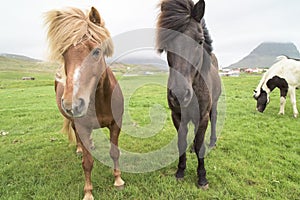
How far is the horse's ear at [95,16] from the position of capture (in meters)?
2.36

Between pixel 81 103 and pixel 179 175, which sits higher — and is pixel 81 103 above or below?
above

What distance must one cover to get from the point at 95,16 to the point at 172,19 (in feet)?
3.02

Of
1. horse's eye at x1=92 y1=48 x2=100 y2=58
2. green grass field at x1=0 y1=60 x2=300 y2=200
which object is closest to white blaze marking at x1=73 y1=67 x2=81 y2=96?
horse's eye at x1=92 y1=48 x2=100 y2=58

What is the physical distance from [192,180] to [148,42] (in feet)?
7.57

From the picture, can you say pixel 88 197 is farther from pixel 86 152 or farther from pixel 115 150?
pixel 115 150

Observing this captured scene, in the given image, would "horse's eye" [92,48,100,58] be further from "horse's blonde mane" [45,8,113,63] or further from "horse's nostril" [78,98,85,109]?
"horse's nostril" [78,98,85,109]

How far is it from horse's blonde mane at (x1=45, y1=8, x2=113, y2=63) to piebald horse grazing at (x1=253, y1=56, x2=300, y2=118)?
7482mm

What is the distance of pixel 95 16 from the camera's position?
2395 millimetres

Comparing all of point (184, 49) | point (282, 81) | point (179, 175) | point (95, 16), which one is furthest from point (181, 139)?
point (282, 81)

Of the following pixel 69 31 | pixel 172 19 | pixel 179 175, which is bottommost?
pixel 179 175

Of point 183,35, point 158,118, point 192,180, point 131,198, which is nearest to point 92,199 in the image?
point 131,198

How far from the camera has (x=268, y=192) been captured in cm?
316

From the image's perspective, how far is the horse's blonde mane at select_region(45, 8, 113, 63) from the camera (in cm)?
209

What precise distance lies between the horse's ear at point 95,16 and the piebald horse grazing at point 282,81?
7558 millimetres
